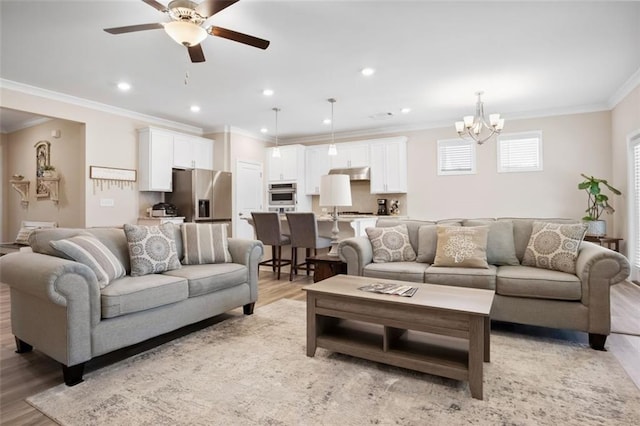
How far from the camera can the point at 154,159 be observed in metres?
5.55

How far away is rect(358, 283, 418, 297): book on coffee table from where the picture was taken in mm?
2168

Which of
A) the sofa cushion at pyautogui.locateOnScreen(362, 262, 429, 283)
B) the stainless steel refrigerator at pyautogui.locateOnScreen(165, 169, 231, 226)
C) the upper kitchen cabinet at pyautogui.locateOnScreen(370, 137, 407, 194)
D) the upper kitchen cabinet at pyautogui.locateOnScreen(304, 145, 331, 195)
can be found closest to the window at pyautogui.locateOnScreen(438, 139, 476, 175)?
the upper kitchen cabinet at pyautogui.locateOnScreen(370, 137, 407, 194)

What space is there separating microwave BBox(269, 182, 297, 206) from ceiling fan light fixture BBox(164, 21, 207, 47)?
479cm

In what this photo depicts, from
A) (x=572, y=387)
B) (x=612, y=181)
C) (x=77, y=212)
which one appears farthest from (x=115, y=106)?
(x=612, y=181)

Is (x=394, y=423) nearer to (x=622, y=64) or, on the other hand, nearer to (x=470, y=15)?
(x=470, y=15)

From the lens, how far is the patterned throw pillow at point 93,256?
2172 mm

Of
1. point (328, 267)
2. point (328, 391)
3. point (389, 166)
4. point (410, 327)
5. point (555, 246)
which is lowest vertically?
point (328, 391)

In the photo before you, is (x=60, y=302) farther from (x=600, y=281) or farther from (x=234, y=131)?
(x=234, y=131)

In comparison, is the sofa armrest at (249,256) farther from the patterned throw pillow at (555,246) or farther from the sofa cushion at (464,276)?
the patterned throw pillow at (555,246)

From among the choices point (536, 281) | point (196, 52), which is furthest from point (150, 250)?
point (536, 281)

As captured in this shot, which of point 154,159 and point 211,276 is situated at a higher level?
point 154,159

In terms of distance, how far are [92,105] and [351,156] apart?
14.3 ft

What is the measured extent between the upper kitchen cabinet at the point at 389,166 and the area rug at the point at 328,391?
4.13 meters

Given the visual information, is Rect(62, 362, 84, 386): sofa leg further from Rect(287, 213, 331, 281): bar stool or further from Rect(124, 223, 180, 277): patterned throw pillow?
Rect(287, 213, 331, 281): bar stool
